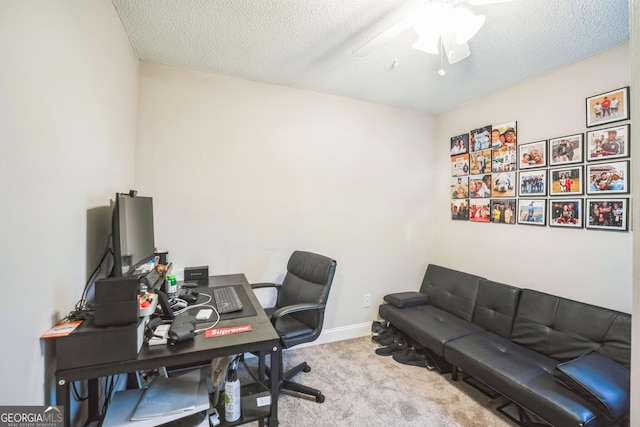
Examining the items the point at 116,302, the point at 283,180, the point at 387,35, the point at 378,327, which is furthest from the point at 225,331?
the point at 378,327

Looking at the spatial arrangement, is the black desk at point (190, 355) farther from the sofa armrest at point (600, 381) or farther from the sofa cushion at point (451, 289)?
the sofa cushion at point (451, 289)

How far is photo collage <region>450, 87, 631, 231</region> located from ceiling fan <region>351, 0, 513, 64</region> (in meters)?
1.27

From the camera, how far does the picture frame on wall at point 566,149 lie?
207 centimetres

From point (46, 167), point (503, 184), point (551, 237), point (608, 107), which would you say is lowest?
point (551, 237)

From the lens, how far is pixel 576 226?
6.81 feet

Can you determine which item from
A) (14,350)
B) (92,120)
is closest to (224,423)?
(14,350)

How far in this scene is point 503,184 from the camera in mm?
2588

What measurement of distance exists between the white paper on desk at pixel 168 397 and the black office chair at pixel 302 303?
0.55m

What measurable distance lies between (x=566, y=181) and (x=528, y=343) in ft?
4.22

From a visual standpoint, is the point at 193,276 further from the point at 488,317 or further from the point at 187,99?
the point at 488,317

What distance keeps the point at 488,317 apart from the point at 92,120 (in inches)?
122

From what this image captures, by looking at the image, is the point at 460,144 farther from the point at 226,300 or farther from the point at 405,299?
the point at 226,300

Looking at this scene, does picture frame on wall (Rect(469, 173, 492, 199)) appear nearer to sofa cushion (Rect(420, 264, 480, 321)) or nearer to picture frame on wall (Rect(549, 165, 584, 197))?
picture frame on wall (Rect(549, 165, 584, 197))

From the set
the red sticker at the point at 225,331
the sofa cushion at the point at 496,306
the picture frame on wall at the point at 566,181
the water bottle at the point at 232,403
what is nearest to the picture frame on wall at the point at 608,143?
the picture frame on wall at the point at 566,181
